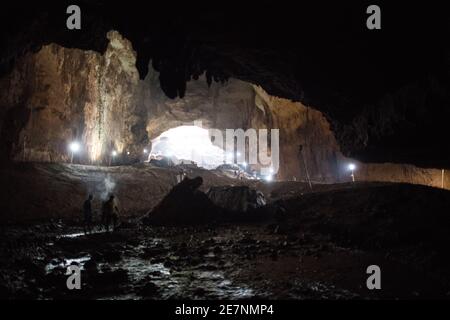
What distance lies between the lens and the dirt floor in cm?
505

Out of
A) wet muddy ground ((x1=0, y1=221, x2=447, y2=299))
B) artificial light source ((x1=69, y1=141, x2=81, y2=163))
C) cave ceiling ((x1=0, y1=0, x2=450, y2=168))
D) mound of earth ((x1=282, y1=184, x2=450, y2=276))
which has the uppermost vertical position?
cave ceiling ((x1=0, y1=0, x2=450, y2=168))

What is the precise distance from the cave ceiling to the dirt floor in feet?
7.92

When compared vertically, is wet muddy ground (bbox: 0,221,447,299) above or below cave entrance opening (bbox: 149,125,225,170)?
below

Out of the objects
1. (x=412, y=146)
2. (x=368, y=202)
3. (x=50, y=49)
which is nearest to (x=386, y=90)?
(x=412, y=146)

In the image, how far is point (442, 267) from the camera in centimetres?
587

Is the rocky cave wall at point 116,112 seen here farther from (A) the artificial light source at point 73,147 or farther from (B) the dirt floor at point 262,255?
(B) the dirt floor at point 262,255

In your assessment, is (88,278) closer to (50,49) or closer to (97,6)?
(97,6)

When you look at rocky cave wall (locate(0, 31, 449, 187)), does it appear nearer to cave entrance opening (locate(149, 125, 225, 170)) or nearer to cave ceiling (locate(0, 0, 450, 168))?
cave ceiling (locate(0, 0, 450, 168))

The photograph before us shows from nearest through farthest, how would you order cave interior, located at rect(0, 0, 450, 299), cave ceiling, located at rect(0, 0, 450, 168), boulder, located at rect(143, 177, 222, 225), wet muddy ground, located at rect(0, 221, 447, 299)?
wet muddy ground, located at rect(0, 221, 447, 299) < cave interior, located at rect(0, 0, 450, 299) < cave ceiling, located at rect(0, 0, 450, 168) < boulder, located at rect(143, 177, 222, 225)

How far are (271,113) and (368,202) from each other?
21.2 metres

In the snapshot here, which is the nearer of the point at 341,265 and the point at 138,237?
the point at 341,265

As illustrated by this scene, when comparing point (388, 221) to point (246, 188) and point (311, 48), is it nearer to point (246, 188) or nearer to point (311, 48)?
point (311, 48)

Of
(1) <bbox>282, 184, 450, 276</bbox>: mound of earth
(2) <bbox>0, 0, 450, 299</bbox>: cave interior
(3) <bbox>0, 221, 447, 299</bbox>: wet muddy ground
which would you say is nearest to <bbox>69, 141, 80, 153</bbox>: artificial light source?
(2) <bbox>0, 0, 450, 299</bbox>: cave interior
